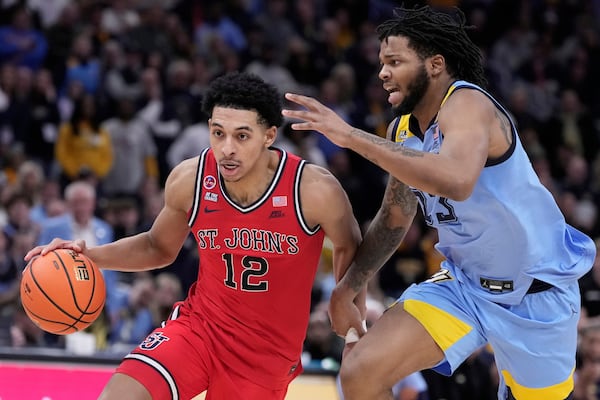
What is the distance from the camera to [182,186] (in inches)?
199

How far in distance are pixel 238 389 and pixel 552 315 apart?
5.01ft

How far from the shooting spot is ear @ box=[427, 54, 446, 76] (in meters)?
4.73

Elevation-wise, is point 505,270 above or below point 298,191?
below

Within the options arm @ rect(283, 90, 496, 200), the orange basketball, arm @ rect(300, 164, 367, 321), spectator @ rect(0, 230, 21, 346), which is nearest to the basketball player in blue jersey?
arm @ rect(283, 90, 496, 200)

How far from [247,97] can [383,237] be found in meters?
1.00

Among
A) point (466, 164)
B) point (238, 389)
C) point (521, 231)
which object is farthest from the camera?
point (238, 389)

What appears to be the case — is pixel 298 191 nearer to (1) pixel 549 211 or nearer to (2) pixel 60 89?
(1) pixel 549 211

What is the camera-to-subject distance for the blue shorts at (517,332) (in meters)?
4.64

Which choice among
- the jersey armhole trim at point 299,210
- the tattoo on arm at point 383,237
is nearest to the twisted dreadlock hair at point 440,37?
the tattoo on arm at point 383,237

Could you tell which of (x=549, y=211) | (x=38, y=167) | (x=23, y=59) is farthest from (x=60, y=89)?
(x=549, y=211)

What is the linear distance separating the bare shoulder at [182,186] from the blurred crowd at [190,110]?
2.79 metres

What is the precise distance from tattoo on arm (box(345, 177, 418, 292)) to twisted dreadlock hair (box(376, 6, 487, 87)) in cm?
66

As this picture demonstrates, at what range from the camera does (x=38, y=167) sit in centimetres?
1040

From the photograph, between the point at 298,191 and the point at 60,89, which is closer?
the point at 298,191
